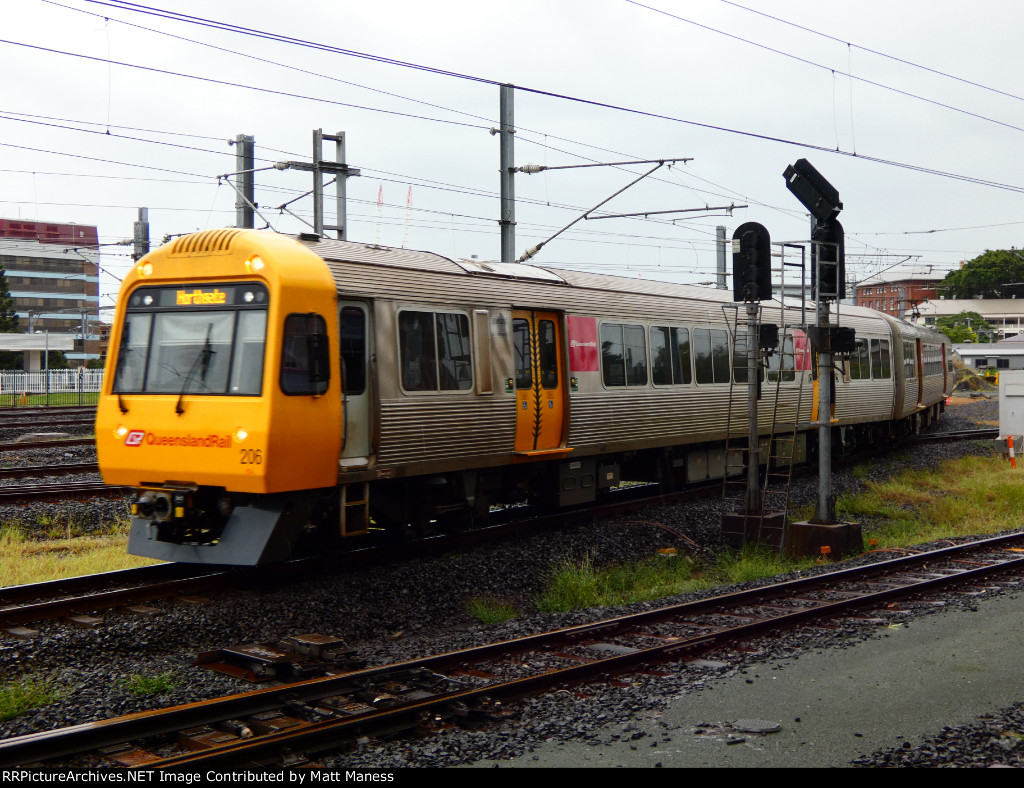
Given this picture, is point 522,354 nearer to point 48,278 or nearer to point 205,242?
point 205,242

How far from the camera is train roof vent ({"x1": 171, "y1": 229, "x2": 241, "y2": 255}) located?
31.5 feet

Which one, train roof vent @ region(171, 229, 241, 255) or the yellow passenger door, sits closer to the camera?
train roof vent @ region(171, 229, 241, 255)

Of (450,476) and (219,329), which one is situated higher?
(219,329)

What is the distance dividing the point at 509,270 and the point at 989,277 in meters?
109

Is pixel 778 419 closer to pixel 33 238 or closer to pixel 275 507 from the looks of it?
pixel 275 507

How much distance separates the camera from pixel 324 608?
9172 millimetres

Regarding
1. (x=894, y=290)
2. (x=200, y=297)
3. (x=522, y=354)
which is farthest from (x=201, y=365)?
(x=894, y=290)

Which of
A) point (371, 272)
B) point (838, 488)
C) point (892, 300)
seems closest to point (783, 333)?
point (838, 488)

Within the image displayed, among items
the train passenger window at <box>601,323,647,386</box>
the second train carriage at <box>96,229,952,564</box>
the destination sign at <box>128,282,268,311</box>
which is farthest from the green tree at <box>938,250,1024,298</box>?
the destination sign at <box>128,282,268,311</box>

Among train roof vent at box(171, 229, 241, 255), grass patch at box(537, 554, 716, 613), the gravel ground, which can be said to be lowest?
grass patch at box(537, 554, 716, 613)

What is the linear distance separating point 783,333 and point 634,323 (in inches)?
169

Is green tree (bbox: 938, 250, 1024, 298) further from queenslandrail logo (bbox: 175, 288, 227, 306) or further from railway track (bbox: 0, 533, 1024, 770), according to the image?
queenslandrail logo (bbox: 175, 288, 227, 306)

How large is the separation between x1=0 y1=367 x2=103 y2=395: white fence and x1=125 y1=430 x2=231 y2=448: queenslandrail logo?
35155 mm

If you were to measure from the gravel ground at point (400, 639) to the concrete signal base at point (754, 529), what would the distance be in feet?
2.17
